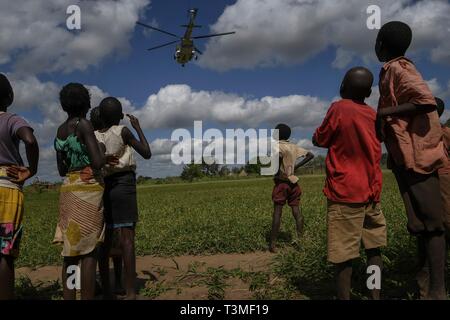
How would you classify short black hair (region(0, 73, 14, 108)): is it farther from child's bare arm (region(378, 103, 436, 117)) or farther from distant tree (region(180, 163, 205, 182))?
distant tree (region(180, 163, 205, 182))

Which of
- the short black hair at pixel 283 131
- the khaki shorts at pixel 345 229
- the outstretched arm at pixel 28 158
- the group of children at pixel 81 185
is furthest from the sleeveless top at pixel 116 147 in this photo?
the short black hair at pixel 283 131

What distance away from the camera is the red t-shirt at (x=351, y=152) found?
344 centimetres

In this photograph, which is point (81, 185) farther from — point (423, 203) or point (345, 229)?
point (423, 203)

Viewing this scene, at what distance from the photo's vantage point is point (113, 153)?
13.4 ft

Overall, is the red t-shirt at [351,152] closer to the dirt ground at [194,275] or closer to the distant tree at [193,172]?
the dirt ground at [194,275]

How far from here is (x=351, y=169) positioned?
11.3 ft

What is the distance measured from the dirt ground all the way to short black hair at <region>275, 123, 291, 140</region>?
5.80ft

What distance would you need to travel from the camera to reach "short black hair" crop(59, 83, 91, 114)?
143 inches

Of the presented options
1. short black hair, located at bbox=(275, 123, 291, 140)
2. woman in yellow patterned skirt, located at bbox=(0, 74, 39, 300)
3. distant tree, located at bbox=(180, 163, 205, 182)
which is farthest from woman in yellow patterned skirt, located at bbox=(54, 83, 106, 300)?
distant tree, located at bbox=(180, 163, 205, 182)

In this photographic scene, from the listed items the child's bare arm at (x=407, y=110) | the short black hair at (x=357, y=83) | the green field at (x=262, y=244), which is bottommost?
the green field at (x=262, y=244)

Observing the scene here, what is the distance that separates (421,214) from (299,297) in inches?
55.5

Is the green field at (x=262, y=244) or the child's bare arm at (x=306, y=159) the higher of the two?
the child's bare arm at (x=306, y=159)

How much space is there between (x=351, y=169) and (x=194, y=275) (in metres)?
2.49

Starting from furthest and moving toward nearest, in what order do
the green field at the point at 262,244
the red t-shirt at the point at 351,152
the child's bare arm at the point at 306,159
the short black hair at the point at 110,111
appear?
the child's bare arm at the point at 306,159 → the green field at the point at 262,244 → the short black hair at the point at 110,111 → the red t-shirt at the point at 351,152
